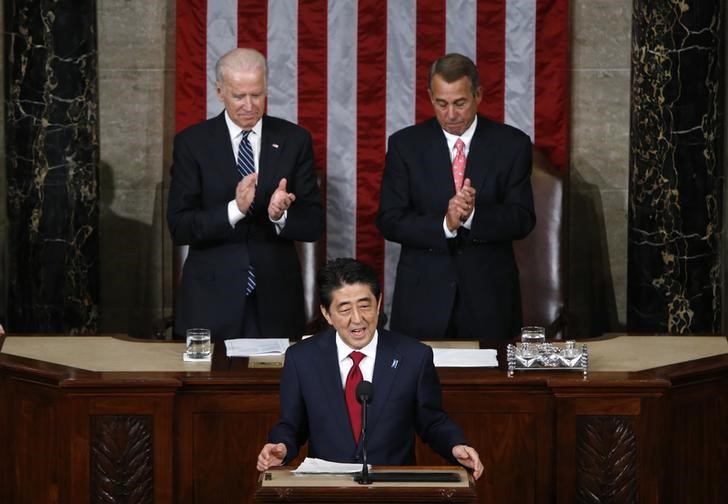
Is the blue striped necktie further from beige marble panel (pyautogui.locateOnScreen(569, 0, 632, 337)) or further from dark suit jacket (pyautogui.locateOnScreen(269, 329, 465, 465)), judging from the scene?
beige marble panel (pyautogui.locateOnScreen(569, 0, 632, 337))

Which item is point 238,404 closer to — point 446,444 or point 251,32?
point 446,444

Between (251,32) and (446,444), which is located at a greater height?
(251,32)

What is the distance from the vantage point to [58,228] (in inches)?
302

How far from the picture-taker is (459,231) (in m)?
6.29

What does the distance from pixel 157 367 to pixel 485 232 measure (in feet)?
5.13

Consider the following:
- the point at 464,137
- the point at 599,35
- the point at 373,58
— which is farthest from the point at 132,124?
the point at 599,35

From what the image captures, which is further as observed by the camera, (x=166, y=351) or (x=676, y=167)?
(x=676, y=167)

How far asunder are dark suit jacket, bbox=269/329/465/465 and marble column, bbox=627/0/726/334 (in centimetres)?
334

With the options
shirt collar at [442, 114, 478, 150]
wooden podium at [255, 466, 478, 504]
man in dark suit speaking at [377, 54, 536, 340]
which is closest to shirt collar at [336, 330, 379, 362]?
wooden podium at [255, 466, 478, 504]

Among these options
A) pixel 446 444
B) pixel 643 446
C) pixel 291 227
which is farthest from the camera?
pixel 291 227

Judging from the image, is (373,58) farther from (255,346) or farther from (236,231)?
(255,346)

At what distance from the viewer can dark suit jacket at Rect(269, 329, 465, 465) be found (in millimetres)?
4547

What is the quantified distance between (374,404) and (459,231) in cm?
185

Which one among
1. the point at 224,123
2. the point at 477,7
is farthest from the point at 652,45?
the point at 224,123
